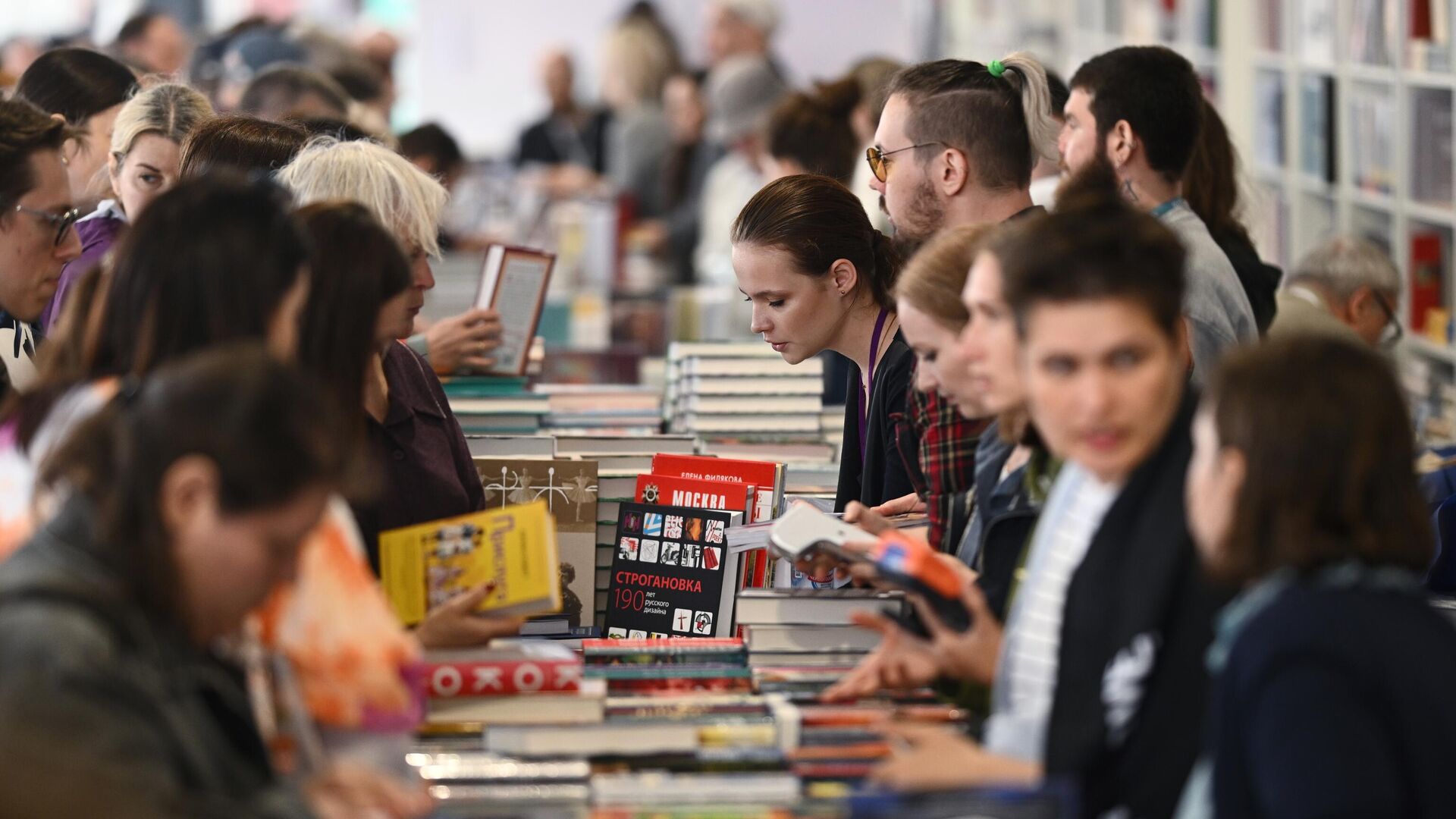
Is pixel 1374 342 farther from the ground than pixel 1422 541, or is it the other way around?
pixel 1422 541

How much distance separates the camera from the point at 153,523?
1.60 metres

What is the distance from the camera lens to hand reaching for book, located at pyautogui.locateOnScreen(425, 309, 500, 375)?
11.9 feet

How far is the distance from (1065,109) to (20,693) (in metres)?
2.81

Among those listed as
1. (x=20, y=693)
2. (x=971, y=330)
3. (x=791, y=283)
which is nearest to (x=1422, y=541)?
(x=971, y=330)

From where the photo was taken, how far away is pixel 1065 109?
3754 mm

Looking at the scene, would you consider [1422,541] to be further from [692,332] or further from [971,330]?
[692,332]

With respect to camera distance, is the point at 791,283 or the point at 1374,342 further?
the point at 1374,342

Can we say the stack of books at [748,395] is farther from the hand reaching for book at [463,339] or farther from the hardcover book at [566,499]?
the hardcover book at [566,499]

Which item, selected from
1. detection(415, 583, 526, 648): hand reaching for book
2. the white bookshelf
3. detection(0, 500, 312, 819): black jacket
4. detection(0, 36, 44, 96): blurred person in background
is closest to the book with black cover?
detection(415, 583, 526, 648): hand reaching for book

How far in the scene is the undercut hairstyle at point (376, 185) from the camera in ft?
9.25

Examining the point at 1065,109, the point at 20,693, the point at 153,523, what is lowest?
the point at 20,693

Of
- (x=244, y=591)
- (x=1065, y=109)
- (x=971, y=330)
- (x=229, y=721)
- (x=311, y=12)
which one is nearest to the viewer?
(x=244, y=591)

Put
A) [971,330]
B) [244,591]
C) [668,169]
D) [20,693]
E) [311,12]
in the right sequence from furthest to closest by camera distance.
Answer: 1. [311,12]
2. [668,169]
3. [971,330]
4. [244,591]
5. [20,693]

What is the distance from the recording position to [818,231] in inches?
121
